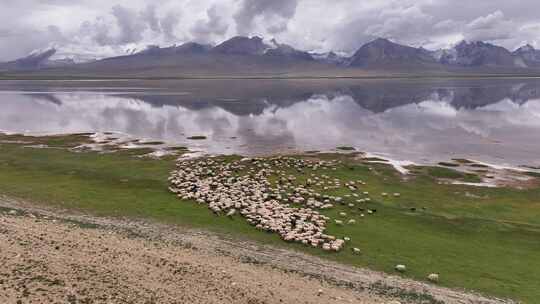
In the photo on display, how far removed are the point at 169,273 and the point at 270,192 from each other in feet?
52.4

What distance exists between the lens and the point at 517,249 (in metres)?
25.0

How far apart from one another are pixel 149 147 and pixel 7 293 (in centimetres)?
4246

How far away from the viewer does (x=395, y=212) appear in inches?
1225

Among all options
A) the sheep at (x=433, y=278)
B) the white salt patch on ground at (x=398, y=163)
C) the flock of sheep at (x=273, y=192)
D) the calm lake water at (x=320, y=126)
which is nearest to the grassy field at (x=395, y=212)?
the sheep at (x=433, y=278)

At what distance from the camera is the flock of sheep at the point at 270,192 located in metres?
26.8

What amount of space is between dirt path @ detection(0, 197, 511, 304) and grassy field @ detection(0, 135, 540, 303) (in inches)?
65.3

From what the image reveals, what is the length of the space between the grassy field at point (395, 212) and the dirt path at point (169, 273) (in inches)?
65.3

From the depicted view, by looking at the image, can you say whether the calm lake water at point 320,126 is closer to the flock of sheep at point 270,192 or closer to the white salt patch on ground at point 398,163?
the white salt patch on ground at point 398,163

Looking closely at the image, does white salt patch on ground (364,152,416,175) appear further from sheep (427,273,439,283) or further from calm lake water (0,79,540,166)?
sheep (427,273,439,283)

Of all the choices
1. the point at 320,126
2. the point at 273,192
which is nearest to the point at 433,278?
the point at 273,192

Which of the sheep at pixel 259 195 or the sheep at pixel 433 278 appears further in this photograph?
the sheep at pixel 259 195

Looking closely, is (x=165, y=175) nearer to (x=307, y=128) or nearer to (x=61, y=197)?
(x=61, y=197)

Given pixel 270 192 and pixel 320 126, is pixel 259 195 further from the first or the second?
pixel 320 126

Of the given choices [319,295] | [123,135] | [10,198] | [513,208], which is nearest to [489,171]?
[513,208]
